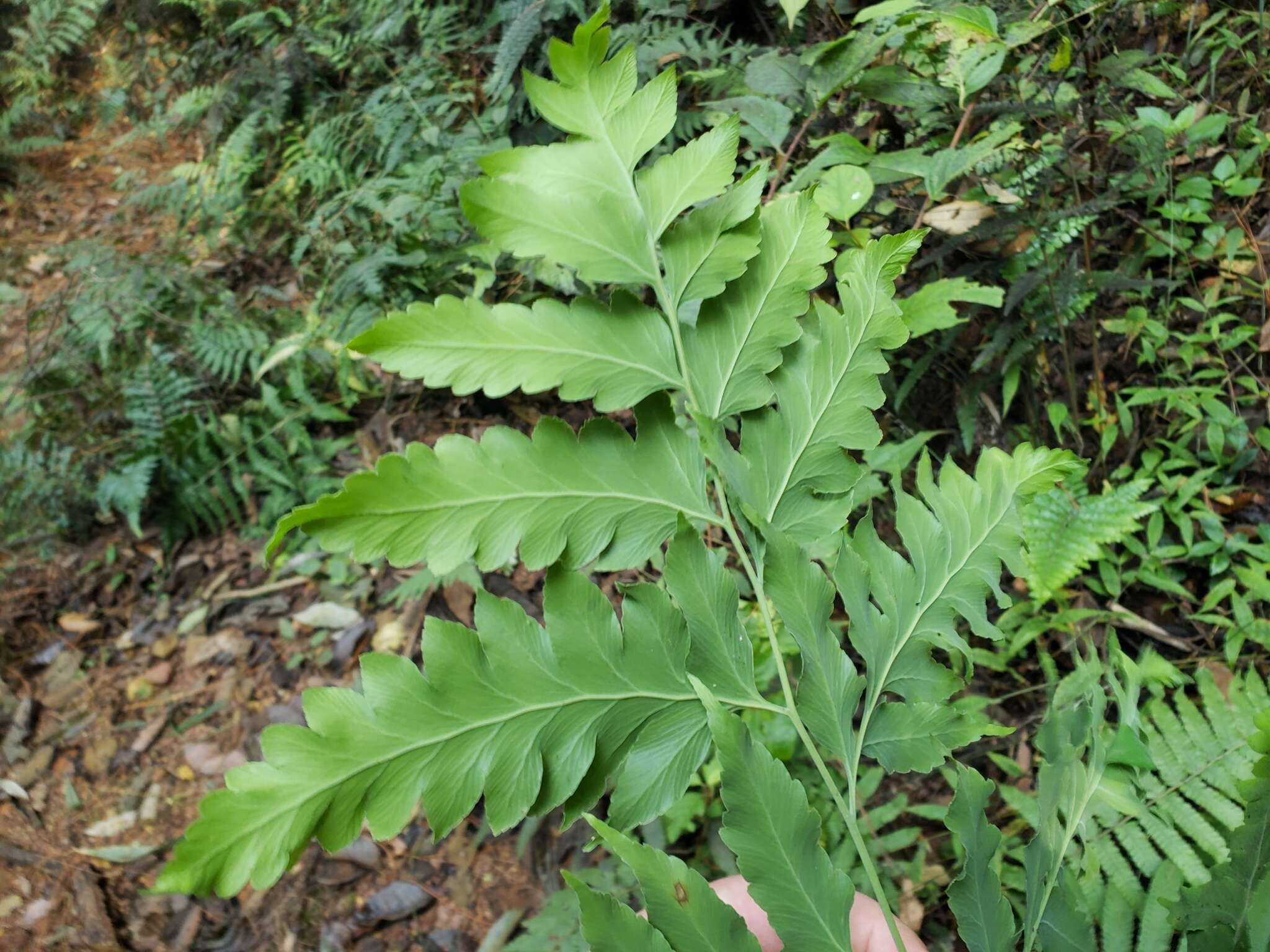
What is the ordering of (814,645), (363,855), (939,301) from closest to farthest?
(814,645), (939,301), (363,855)

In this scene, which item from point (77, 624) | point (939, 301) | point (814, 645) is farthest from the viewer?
point (77, 624)

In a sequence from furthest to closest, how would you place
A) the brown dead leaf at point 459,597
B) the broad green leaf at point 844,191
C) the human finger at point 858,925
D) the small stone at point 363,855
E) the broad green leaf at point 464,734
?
the brown dead leaf at point 459,597
the small stone at point 363,855
the broad green leaf at point 844,191
the human finger at point 858,925
the broad green leaf at point 464,734

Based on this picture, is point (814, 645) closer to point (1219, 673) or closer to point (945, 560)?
point (945, 560)

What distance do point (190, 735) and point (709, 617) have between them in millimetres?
2810

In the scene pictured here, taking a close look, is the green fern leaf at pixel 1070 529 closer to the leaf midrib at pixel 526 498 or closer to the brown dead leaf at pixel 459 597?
the leaf midrib at pixel 526 498

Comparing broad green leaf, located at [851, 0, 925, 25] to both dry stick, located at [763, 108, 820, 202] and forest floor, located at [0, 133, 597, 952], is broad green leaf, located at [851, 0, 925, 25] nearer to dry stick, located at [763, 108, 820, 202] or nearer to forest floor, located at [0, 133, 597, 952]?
dry stick, located at [763, 108, 820, 202]

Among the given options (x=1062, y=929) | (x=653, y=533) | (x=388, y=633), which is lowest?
(x=388, y=633)

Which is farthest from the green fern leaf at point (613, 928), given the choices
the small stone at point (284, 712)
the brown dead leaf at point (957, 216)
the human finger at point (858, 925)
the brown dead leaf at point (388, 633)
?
the small stone at point (284, 712)

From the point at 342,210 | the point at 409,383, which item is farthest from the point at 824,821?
the point at 342,210

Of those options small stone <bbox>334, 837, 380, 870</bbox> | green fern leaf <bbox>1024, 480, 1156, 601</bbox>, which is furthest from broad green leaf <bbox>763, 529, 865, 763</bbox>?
small stone <bbox>334, 837, 380, 870</bbox>

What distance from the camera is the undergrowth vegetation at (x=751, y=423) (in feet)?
2.48

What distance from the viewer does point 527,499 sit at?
806 millimetres

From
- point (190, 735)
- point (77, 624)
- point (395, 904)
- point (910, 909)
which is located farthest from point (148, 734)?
point (910, 909)

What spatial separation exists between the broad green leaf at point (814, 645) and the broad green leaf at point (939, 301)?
3.74 ft
